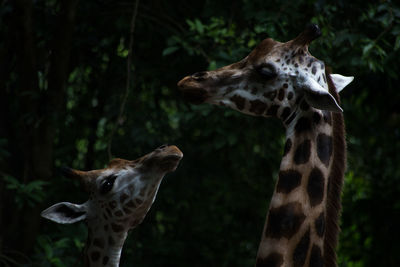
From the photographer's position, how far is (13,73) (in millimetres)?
6055

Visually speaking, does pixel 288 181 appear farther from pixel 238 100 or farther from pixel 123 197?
pixel 123 197

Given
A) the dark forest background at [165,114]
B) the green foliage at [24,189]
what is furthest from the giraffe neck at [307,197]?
the green foliage at [24,189]

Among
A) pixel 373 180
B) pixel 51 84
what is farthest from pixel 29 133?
pixel 373 180

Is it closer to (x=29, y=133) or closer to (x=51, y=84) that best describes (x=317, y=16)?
(x=51, y=84)

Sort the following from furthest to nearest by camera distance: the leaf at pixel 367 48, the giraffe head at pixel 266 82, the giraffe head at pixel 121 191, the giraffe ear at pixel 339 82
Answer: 1. the leaf at pixel 367 48
2. the giraffe ear at pixel 339 82
3. the giraffe head at pixel 121 191
4. the giraffe head at pixel 266 82

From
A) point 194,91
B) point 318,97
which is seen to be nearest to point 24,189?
point 194,91

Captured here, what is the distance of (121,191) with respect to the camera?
9.76ft

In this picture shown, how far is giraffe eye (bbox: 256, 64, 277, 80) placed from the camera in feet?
9.10

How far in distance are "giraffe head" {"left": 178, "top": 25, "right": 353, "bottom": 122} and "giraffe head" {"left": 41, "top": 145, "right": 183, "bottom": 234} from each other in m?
0.32

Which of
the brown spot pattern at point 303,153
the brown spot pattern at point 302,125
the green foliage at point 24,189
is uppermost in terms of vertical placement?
the brown spot pattern at point 302,125

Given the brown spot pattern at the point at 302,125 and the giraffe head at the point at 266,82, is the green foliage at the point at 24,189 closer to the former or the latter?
the giraffe head at the point at 266,82

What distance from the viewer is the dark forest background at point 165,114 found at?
15.8ft

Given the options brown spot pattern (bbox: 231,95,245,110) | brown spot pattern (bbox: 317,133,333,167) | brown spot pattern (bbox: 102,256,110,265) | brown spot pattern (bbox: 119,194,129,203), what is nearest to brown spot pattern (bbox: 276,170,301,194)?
brown spot pattern (bbox: 317,133,333,167)

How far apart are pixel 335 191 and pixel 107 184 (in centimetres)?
100
